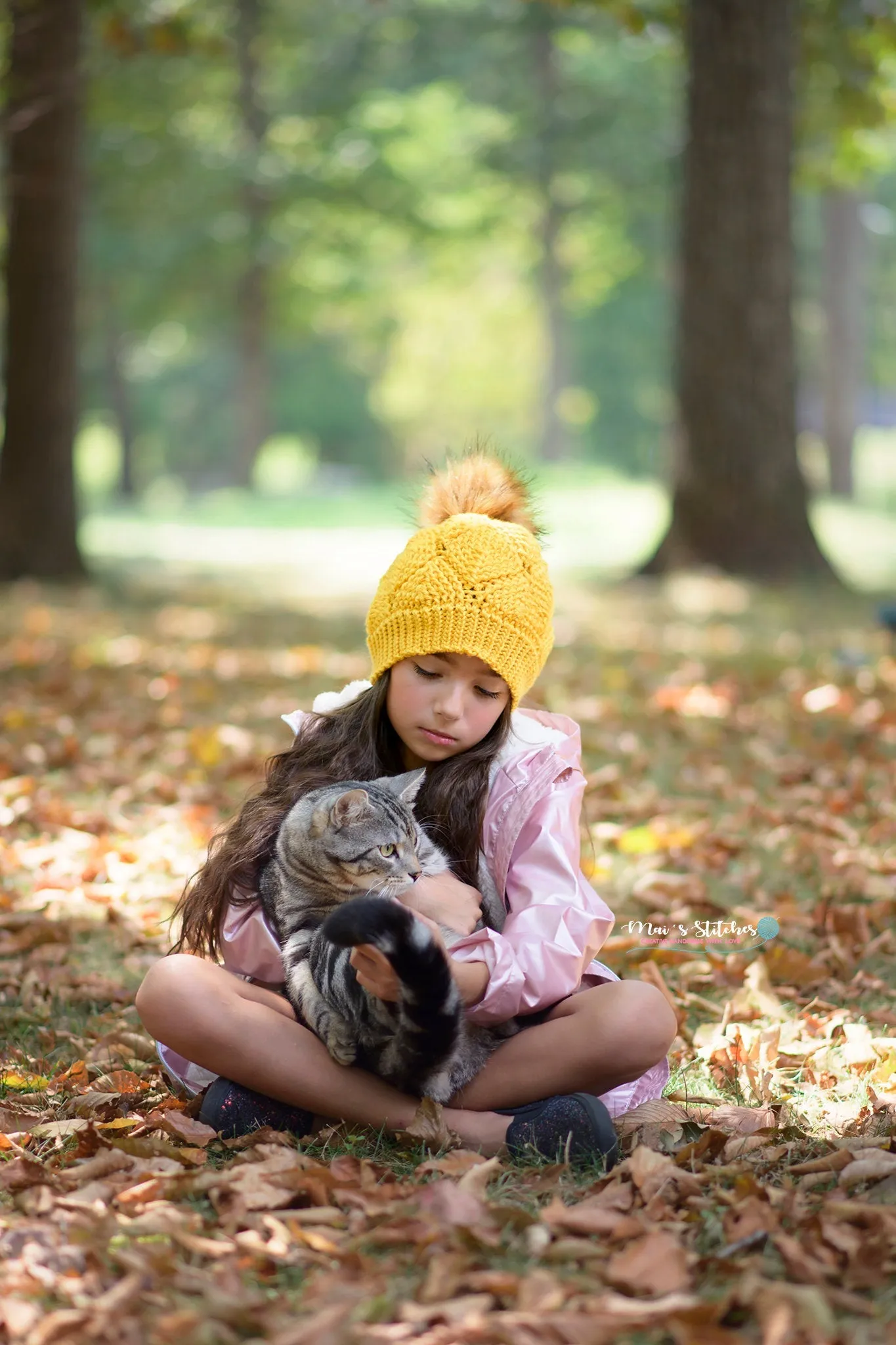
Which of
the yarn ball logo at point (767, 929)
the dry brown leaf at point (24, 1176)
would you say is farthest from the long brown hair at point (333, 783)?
the yarn ball logo at point (767, 929)

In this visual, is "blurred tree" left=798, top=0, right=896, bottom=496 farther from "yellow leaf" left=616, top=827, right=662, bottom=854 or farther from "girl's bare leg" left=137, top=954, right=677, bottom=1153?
"girl's bare leg" left=137, top=954, right=677, bottom=1153

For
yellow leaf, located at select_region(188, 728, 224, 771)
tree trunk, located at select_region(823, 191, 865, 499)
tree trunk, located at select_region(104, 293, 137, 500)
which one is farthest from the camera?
tree trunk, located at select_region(104, 293, 137, 500)

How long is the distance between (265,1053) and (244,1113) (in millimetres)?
149

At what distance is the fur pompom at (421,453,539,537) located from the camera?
10.7 ft

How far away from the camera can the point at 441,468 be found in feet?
11.4

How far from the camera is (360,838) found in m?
2.80

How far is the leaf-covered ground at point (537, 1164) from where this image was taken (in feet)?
6.78

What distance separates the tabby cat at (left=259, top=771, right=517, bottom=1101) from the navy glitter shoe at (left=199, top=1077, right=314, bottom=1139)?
0.60 ft

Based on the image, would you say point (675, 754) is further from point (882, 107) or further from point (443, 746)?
point (882, 107)

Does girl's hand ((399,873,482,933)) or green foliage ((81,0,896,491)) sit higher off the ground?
green foliage ((81,0,896,491))

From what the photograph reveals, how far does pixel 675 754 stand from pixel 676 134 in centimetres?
2086

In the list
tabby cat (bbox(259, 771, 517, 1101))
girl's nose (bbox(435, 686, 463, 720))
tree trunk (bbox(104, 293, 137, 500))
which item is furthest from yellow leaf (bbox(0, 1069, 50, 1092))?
tree trunk (bbox(104, 293, 137, 500))

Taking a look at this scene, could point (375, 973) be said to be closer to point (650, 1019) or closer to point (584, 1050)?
point (584, 1050)

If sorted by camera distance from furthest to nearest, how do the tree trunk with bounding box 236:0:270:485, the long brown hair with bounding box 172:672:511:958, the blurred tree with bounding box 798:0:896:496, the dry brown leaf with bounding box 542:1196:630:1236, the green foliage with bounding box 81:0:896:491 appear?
the tree trunk with bounding box 236:0:270:485
the green foliage with bounding box 81:0:896:491
the blurred tree with bounding box 798:0:896:496
the long brown hair with bounding box 172:672:511:958
the dry brown leaf with bounding box 542:1196:630:1236
